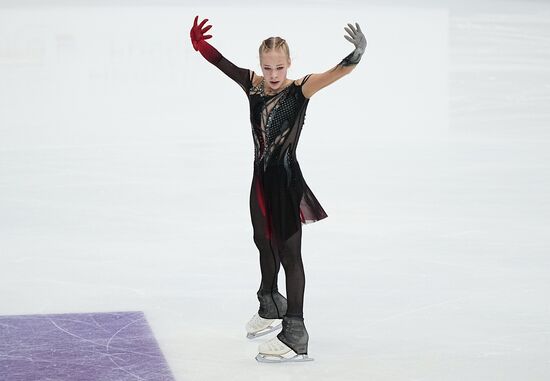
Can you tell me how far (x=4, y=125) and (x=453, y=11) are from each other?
393 inches

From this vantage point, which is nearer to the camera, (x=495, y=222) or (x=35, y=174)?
(x=495, y=222)

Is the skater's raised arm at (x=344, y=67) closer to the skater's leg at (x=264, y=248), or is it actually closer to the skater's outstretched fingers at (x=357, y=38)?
the skater's outstretched fingers at (x=357, y=38)

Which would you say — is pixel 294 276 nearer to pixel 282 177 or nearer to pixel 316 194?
pixel 282 177

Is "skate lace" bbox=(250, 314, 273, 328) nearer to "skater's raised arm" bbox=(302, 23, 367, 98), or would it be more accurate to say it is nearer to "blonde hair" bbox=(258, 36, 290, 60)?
"skater's raised arm" bbox=(302, 23, 367, 98)

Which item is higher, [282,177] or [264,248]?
[282,177]

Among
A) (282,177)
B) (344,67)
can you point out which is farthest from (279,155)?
(344,67)

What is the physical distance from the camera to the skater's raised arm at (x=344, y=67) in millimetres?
4543

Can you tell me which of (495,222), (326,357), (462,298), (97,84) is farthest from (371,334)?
(97,84)

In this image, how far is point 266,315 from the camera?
5145mm

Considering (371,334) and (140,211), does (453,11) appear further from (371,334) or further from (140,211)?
(371,334)

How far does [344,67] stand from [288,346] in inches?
44.7

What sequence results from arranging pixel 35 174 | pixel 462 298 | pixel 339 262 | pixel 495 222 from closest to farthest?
pixel 462 298, pixel 339 262, pixel 495 222, pixel 35 174

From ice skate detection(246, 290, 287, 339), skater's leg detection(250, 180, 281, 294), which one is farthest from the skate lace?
skater's leg detection(250, 180, 281, 294)

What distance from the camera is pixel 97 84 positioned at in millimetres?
12453
